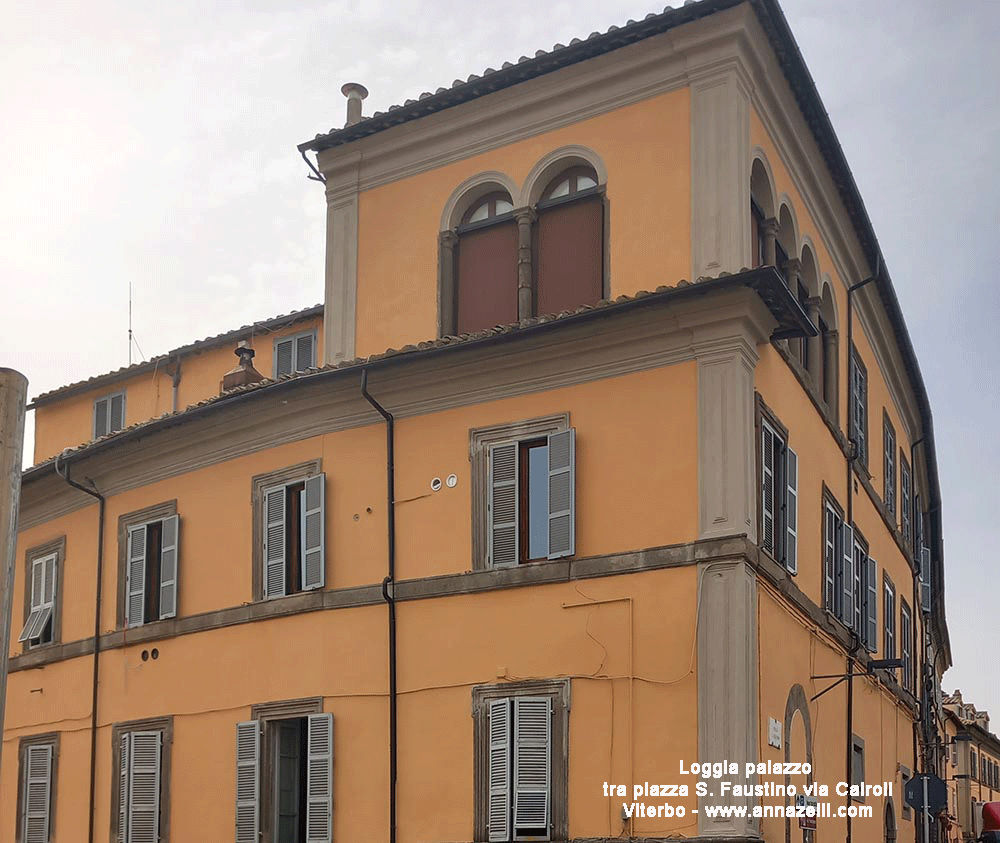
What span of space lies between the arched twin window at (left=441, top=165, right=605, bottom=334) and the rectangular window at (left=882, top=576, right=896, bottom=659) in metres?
10.4

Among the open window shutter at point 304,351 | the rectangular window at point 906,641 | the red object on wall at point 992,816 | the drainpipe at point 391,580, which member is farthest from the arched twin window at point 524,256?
the red object on wall at point 992,816

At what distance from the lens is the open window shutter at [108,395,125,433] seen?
29.7 m

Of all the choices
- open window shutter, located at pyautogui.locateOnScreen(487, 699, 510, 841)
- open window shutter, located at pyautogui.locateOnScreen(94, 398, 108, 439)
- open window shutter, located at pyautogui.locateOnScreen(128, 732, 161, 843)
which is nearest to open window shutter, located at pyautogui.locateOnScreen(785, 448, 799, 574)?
open window shutter, located at pyautogui.locateOnScreen(487, 699, 510, 841)

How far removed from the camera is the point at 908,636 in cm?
3084

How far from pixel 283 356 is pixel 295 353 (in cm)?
29

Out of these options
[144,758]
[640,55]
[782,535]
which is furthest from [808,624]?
[144,758]

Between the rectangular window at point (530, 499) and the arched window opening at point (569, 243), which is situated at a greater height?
the arched window opening at point (569, 243)

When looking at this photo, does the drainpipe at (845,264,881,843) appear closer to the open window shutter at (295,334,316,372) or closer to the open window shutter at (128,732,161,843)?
the open window shutter at (295,334,316,372)

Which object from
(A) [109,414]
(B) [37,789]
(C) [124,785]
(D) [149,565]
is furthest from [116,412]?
(C) [124,785]

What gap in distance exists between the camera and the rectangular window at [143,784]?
2183cm

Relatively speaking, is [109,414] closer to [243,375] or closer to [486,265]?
[243,375]

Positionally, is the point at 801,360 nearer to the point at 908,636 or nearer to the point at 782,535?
the point at 782,535

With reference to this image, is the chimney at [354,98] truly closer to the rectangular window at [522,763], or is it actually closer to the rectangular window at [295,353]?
the rectangular window at [295,353]

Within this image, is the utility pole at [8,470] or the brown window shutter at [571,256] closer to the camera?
the utility pole at [8,470]
